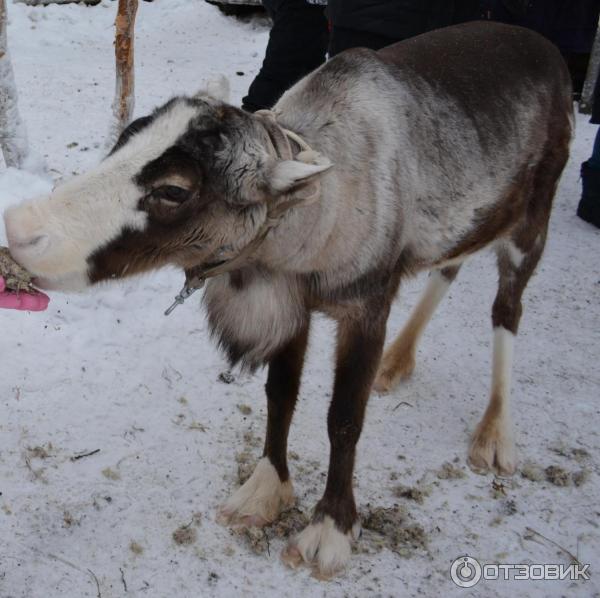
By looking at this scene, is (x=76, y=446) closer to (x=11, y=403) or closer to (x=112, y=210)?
(x=11, y=403)

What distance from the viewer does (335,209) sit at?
2270 millimetres

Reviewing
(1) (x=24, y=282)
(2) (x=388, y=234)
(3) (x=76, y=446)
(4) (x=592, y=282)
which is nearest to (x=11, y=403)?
(3) (x=76, y=446)

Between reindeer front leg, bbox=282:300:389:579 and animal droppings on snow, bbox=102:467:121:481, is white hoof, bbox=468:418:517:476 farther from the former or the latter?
animal droppings on snow, bbox=102:467:121:481

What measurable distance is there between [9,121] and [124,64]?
2.61 ft

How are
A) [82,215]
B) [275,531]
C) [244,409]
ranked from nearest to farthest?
[82,215], [275,531], [244,409]

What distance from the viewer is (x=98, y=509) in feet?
9.00

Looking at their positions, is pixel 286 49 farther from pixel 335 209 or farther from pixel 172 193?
pixel 172 193

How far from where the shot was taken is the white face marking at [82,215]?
1849mm

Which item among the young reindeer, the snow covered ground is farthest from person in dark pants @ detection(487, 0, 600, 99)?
the young reindeer

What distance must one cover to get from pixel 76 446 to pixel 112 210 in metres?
1.47

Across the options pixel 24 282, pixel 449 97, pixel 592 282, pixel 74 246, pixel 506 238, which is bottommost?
pixel 592 282

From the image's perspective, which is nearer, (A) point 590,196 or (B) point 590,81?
(A) point 590,196

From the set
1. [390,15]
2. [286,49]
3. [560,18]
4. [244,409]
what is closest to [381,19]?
[390,15]

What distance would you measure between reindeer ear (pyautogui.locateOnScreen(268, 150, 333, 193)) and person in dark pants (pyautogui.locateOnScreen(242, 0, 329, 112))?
129 inches
